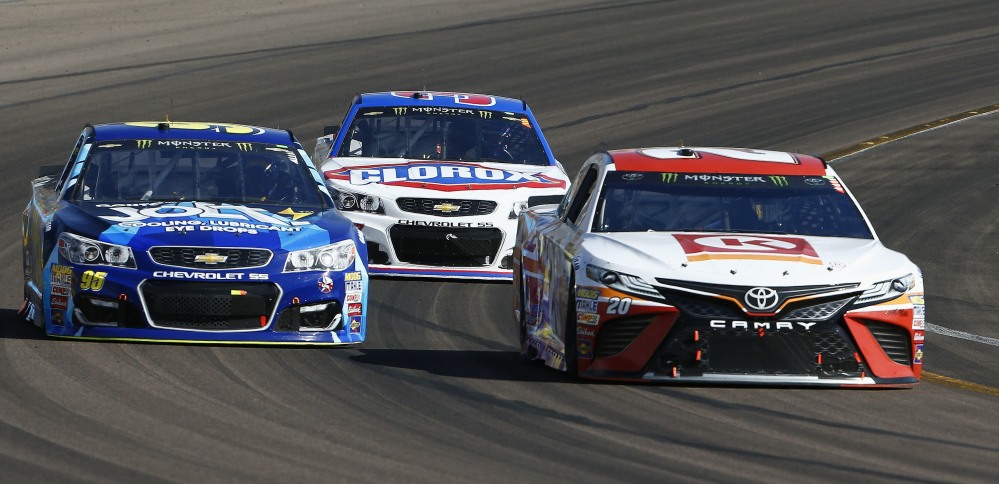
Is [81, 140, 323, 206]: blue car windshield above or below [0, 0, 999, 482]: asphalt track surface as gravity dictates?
above

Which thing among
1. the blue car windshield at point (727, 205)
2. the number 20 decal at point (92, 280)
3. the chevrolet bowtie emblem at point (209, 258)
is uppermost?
the blue car windshield at point (727, 205)

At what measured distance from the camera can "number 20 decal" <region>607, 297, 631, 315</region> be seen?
1017 centimetres

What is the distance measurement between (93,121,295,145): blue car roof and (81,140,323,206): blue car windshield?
0.33ft

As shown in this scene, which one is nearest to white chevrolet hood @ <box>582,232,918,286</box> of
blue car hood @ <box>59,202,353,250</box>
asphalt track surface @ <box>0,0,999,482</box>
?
asphalt track surface @ <box>0,0,999,482</box>

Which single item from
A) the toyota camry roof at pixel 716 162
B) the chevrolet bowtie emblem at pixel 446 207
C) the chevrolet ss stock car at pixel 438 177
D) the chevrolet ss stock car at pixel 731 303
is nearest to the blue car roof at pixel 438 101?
the chevrolet ss stock car at pixel 438 177

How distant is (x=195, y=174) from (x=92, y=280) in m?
1.74

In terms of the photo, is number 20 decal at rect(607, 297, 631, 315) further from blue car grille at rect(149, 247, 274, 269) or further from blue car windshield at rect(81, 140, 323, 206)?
blue car windshield at rect(81, 140, 323, 206)

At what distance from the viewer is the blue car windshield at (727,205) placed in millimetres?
11203

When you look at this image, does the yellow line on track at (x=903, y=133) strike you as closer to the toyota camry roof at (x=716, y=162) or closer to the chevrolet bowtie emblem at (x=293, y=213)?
the toyota camry roof at (x=716, y=162)

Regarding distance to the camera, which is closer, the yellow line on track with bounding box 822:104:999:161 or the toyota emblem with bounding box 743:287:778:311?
the toyota emblem with bounding box 743:287:778:311

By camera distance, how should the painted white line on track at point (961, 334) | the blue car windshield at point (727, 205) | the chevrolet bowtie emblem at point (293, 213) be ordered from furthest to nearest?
→ 1. the painted white line on track at point (961, 334)
2. the chevrolet bowtie emblem at point (293, 213)
3. the blue car windshield at point (727, 205)

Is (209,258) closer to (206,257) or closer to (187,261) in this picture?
(206,257)

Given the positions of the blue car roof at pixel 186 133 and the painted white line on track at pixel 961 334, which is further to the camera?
the blue car roof at pixel 186 133

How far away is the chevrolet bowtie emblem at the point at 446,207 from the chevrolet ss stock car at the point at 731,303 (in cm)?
441
